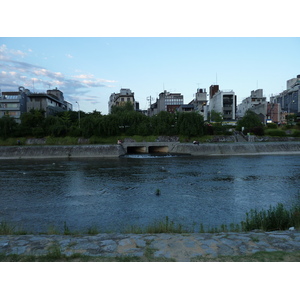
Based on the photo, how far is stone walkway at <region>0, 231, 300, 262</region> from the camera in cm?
724

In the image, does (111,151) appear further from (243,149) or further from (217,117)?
(217,117)

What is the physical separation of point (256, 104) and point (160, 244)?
12792cm

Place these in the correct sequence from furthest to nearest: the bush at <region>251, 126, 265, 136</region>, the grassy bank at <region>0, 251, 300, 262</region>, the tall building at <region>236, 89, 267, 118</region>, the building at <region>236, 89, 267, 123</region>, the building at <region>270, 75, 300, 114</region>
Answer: the building at <region>270, 75, 300, 114</region>
the tall building at <region>236, 89, 267, 118</region>
the building at <region>236, 89, 267, 123</region>
the bush at <region>251, 126, 265, 136</region>
the grassy bank at <region>0, 251, 300, 262</region>

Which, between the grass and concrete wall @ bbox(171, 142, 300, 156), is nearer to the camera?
the grass

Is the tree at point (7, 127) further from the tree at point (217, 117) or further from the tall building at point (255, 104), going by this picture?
the tall building at point (255, 104)

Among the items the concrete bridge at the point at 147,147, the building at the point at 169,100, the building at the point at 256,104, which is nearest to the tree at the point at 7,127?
the concrete bridge at the point at 147,147

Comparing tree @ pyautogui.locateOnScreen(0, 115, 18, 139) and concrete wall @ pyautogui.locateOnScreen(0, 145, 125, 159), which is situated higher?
tree @ pyautogui.locateOnScreen(0, 115, 18, 139)

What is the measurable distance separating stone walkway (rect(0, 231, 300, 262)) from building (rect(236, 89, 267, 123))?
109 m

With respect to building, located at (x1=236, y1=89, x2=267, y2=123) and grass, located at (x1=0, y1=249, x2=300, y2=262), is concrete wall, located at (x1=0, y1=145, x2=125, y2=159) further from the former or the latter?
building, located at (x1=236, y1=89, x2=267, y2=123)

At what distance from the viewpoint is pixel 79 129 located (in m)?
75.2

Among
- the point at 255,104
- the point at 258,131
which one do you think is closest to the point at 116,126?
the point at 258,131

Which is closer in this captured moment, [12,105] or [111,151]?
[111,151]

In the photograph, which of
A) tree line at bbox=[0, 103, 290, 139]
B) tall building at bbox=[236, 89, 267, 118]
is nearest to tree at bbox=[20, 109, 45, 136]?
tree line at bbox=[0, 103, 290, 139]

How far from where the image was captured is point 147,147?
6575 centimetres
